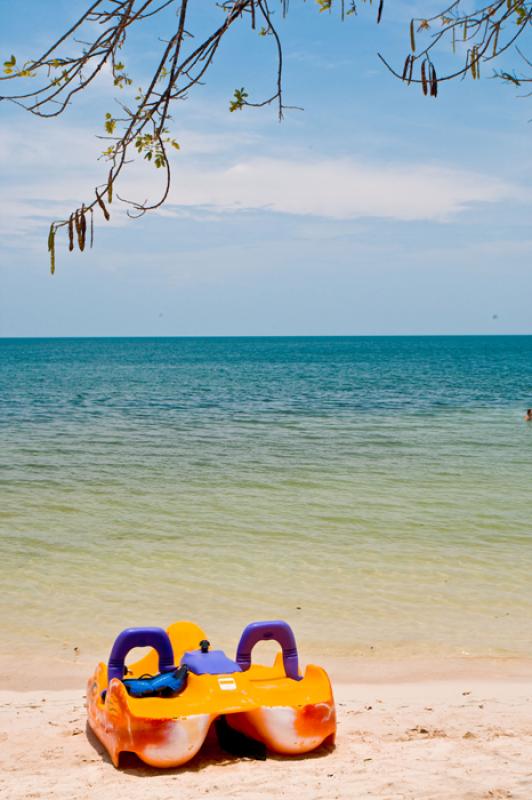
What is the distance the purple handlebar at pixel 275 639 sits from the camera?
248 inches

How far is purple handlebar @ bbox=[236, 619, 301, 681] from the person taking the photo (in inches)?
248

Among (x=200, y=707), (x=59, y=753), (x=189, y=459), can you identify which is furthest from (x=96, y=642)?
(x=189, y=459)

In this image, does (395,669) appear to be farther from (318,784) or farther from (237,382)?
(237,382)

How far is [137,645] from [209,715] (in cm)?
98

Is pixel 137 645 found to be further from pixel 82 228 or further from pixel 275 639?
pixel 82 228

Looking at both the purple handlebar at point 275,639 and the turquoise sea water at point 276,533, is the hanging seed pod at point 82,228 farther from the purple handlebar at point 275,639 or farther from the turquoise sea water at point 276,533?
the turquoise sea water at point 276,533

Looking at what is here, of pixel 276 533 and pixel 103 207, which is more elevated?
pixel 103 207

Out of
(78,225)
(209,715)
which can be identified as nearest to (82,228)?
(78,225)

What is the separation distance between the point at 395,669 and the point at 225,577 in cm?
329

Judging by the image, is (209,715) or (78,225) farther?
(209,715)

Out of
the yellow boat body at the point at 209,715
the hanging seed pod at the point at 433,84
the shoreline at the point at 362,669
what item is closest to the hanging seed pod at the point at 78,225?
the hanging seed pod at the point at 433,84

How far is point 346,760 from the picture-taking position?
5629mm

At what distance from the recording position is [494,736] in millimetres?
5984

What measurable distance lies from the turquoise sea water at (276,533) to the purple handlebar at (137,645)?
8.07 feet
